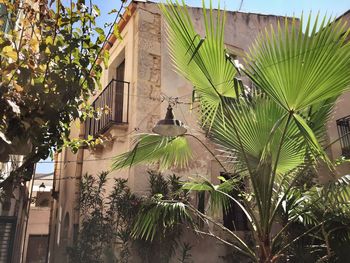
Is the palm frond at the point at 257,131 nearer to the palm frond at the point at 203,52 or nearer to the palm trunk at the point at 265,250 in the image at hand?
the palm frond at the point at 203,52

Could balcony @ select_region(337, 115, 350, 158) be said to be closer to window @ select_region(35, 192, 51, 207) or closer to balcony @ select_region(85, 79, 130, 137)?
balcony @ select_region(85, 79, 130, 137)

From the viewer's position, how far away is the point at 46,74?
2668 millimetres

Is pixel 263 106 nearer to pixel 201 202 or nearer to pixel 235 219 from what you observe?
pixel 201 202

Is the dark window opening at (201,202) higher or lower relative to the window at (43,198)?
lower

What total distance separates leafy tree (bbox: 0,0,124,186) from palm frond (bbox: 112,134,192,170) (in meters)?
1.70

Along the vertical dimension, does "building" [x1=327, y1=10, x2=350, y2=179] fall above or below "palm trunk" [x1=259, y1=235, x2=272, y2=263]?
above

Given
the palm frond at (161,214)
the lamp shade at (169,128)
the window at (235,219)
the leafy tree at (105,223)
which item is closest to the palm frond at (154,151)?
the lamp shade at (169,128)

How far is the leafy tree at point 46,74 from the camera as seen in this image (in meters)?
2.44

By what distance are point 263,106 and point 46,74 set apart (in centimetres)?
212

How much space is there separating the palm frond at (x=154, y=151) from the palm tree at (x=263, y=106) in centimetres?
1

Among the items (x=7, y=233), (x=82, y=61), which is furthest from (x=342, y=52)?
(x=7, y=233)

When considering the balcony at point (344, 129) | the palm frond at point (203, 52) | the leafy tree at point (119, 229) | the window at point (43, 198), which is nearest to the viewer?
the palm frond at point (203, 52)

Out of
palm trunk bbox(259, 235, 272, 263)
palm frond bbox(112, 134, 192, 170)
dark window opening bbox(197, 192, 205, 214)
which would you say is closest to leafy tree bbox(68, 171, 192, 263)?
dark window opening bbox(197, 192, 205, 214)

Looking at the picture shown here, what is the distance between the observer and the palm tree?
2.95 metres
